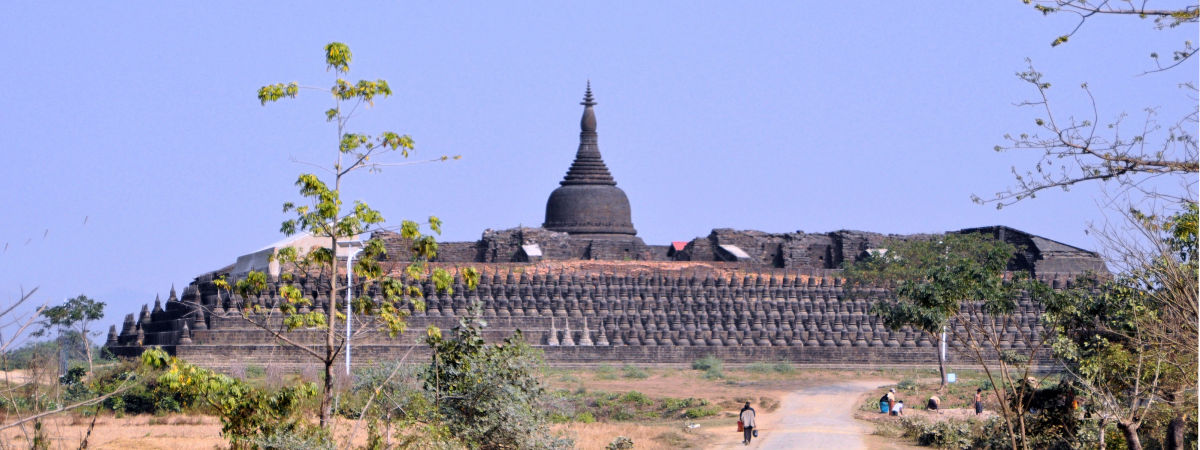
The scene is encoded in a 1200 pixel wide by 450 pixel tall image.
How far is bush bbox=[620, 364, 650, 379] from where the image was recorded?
35.0 metres

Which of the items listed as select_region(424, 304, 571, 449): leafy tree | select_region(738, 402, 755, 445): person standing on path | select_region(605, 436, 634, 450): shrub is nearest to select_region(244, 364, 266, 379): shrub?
select_region(605, 436, 634, 450): shrub

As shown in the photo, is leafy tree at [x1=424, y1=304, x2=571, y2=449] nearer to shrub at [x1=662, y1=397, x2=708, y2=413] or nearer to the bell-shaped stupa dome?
shrub at [x1=662, y1=397, x2=708, y2=413]

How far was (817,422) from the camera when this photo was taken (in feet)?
85.0

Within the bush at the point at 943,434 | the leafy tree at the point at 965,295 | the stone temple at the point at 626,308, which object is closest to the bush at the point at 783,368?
the stone temple at the point at 626,308

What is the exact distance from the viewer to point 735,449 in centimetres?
2177

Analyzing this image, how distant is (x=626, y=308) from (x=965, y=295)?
2132 cm

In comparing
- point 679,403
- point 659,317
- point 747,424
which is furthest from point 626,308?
point 747,424

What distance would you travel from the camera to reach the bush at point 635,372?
3503 cm

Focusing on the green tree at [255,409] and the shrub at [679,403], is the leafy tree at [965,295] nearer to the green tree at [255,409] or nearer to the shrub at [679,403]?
the shrub at [679,403]

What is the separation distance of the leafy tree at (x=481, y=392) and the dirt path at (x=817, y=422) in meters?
5.62

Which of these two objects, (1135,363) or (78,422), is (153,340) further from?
(1135,363)

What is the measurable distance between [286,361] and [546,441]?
60.0 ft

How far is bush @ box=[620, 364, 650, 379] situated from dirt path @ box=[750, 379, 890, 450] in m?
4.20

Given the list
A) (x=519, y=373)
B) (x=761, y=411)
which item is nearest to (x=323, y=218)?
(x=519, y=373)
